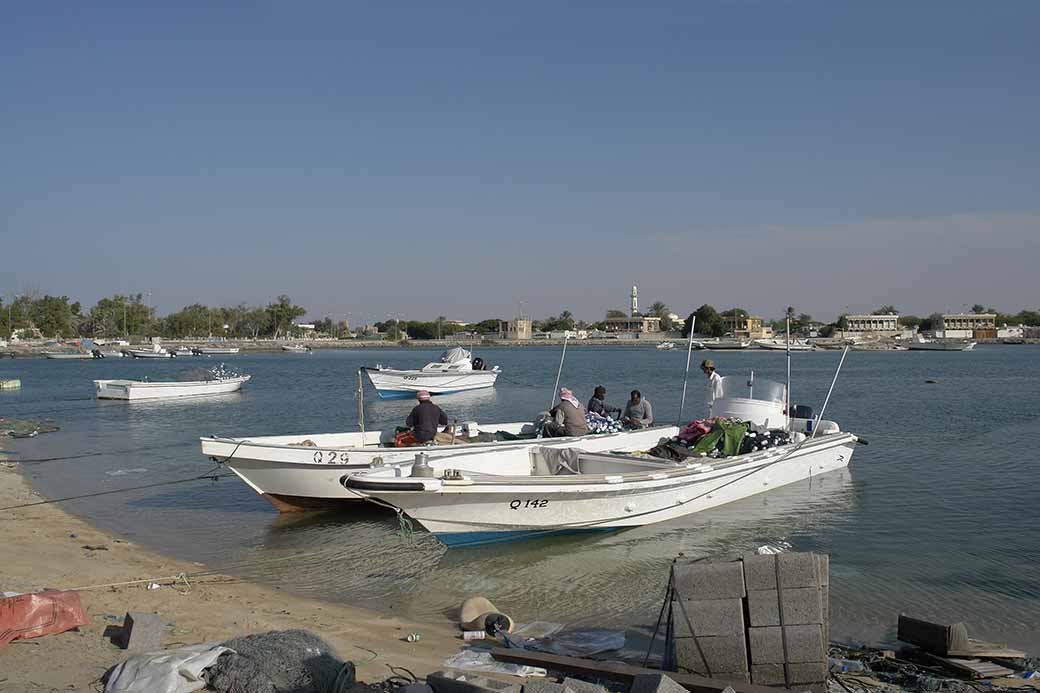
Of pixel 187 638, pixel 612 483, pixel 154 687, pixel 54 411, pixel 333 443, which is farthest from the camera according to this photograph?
pixel 54 411

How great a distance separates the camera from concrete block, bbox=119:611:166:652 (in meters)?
7.66

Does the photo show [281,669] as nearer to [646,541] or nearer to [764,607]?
[764,607]

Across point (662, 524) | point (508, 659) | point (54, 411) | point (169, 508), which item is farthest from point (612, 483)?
point (54, 411)

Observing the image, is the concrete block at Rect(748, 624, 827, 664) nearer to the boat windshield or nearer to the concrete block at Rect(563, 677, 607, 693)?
the concrete block at Rect(563, 677, 607, 693)

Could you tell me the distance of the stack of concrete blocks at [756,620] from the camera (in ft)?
22.6

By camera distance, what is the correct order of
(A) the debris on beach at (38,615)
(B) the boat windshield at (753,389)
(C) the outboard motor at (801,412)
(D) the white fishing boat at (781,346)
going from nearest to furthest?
(A) the debris on beach at (38,615)
(B) the boat windshield at (753,389)
(C) the outboard motor at (801,412)
(D) the white fishing boat at (781,346)

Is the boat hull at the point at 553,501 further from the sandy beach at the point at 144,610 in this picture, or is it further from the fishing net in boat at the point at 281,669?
the fishing net in boat at the point at 281,669

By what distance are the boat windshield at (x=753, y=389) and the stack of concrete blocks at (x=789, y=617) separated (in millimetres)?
11916

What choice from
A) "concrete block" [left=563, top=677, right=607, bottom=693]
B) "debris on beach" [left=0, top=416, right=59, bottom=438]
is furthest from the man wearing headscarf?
"debris on beach" [left=0, top=416, right=59, bottom=438]

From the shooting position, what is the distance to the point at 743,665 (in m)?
6.93

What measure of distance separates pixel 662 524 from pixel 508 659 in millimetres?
7109

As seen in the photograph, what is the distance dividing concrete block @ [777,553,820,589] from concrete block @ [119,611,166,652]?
18.5 ft

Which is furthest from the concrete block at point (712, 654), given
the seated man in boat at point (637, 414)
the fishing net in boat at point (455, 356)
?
the fishing net in boat at point (455, 356)

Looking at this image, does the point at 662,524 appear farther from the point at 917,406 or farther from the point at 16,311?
the point at 16,311
